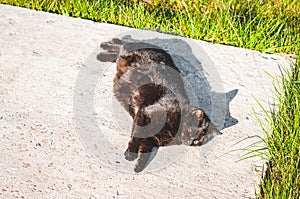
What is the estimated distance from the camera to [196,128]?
3176 millimetres

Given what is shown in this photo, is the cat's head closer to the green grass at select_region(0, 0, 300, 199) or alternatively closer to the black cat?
the black cat

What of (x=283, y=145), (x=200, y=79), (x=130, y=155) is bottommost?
(x=130, y=155)

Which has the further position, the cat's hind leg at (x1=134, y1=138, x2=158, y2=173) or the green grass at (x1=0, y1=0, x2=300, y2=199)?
the green grass at (x1=0, y1=0, x2=300, y2=199)

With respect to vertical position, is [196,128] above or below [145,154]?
above

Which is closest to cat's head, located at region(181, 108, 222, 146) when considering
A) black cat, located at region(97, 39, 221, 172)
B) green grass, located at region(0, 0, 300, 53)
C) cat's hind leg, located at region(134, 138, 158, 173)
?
black cat, located at region(97, 39, 221, 172)

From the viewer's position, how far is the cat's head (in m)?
3.16

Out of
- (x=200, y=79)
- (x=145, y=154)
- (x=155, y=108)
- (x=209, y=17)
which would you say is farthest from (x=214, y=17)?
(x=145, y=154)

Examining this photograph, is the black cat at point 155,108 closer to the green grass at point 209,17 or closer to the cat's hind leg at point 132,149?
the cat's hind leg at point 132,149

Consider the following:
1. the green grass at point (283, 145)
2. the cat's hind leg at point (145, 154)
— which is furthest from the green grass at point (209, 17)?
the cat's hind leg at point (145, 154)

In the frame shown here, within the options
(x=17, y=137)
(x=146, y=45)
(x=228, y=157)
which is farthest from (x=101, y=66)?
(x=228, y=157)

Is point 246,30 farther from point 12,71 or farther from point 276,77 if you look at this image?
point 12,71

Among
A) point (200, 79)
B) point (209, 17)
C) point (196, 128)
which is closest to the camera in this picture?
point (196, 128)

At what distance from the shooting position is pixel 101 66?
4012 mm

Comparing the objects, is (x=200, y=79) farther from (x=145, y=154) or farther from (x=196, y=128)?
(x=145, y=154)
